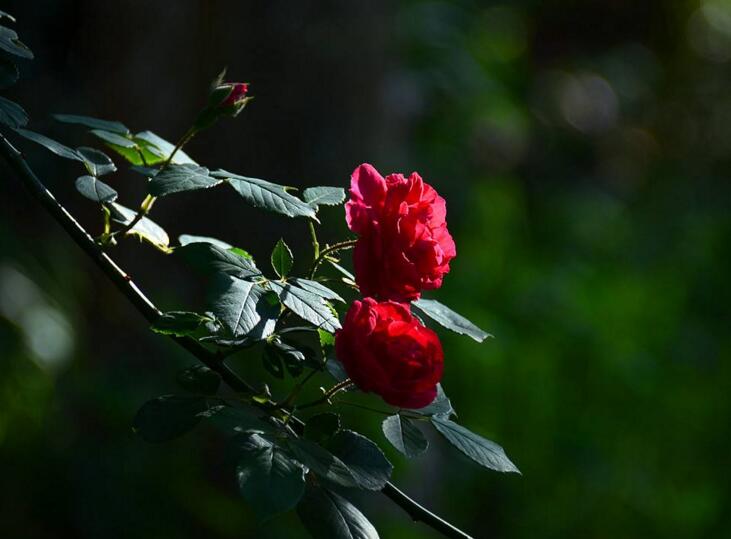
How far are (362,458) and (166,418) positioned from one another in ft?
0.35

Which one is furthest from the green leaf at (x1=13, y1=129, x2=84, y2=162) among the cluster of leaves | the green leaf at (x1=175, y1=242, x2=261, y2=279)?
the green leaf at (x1=175, y1=242, x2=261, y2=279)

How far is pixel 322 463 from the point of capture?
0.51 metres

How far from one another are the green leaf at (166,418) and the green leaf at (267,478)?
0.15 feet

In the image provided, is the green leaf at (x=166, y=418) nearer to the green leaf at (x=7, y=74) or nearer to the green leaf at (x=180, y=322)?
the green leaf at (x=180, y=322)

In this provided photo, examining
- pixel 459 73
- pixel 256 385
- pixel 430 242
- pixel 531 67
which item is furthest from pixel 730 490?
pixel 531 67

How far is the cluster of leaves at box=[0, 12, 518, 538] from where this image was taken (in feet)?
1.64

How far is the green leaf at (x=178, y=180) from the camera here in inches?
21.4

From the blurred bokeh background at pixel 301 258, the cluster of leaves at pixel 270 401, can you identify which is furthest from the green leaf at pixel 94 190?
the blurred bokeh background at pixel 301 258

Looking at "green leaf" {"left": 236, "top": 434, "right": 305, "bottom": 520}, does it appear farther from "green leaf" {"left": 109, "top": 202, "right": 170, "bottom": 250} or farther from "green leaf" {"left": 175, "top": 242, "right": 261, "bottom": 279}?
"green leaf" {"left": 109, "top": 202, "right": 170, "bottom": 250}

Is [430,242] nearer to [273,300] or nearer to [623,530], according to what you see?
[273,300]

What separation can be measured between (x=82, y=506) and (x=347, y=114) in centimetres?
101

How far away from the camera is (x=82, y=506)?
2111mm

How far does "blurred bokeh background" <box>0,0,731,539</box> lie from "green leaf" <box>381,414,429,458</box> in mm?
1411

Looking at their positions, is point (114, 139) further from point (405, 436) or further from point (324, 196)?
Answer: point (405, 436)
